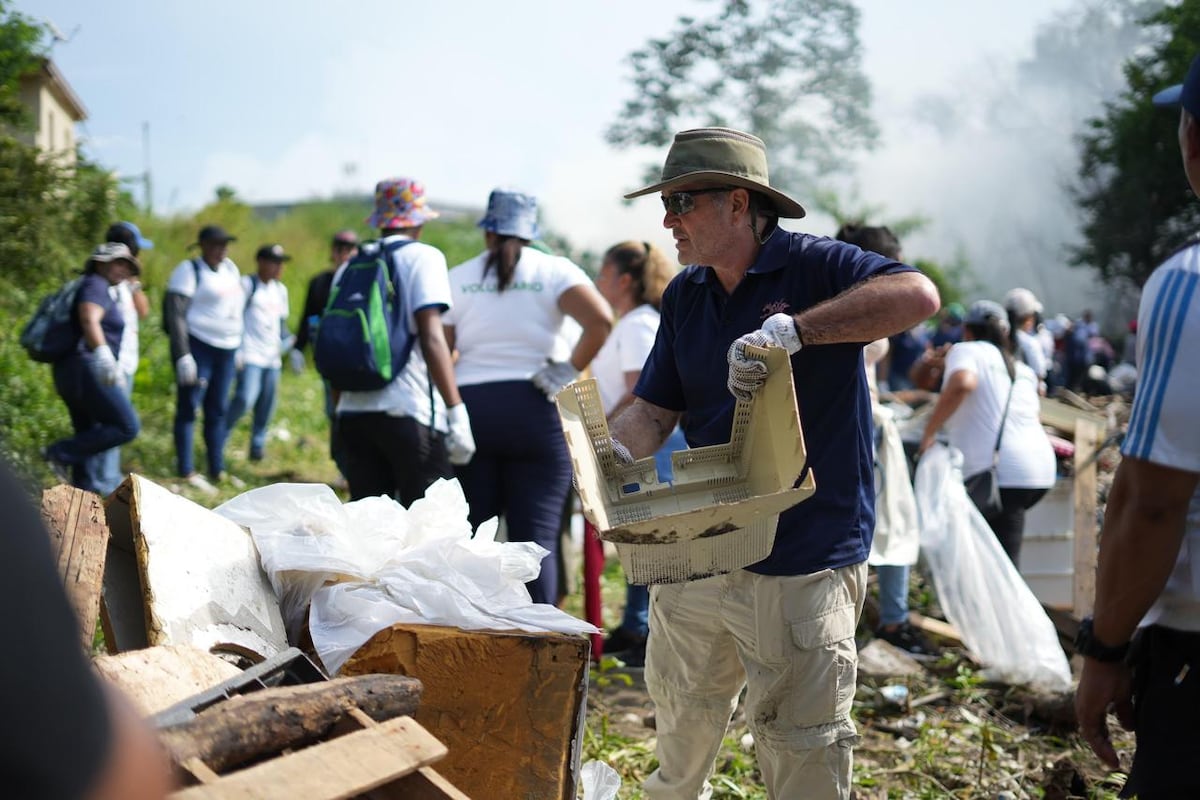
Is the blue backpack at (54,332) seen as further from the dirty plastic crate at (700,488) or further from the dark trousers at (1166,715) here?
the dark trousers at (1166,715)

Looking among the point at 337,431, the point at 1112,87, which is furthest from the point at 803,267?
the point at 1112,87

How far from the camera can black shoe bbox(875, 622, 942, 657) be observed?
538 cm

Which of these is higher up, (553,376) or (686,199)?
(686,199)

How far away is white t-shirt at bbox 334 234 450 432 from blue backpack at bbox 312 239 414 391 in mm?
38

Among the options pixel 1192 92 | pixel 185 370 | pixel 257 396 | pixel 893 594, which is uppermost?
pixel 1192 92

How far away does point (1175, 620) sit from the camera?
1881 mm

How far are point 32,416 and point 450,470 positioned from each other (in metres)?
5.24

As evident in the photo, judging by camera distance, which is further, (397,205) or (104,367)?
(104,367)

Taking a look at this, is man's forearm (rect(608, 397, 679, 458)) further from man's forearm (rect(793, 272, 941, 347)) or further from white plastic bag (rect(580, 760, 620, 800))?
white plastic bag (rect(580, 760, 620, 800))

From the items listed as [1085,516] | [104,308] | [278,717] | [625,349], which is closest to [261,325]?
[104,308]

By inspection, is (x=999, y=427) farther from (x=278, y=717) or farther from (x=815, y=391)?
(x=278, y=717)

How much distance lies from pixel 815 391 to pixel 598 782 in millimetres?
1260

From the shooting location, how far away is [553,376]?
15.0 feet

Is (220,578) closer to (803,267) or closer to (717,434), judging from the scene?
(717,434)
